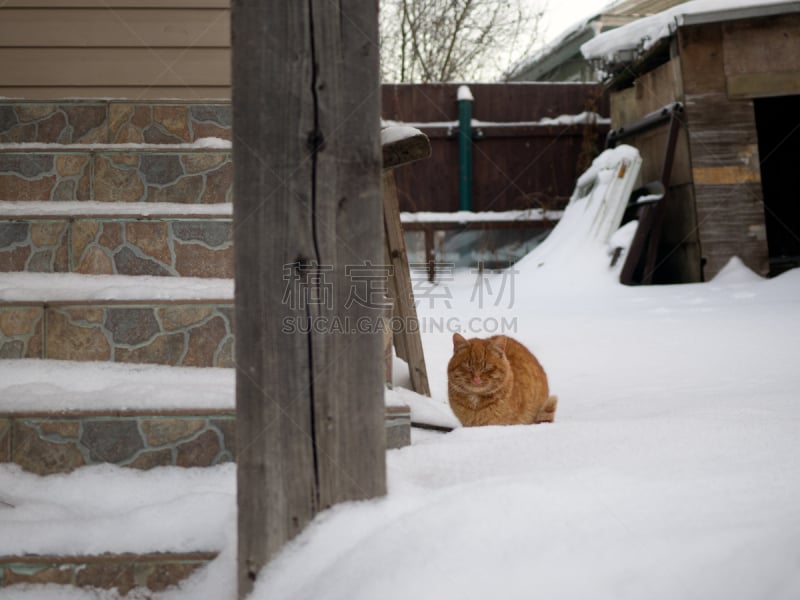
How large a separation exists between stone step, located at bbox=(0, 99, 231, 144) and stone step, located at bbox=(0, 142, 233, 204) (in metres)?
0.48

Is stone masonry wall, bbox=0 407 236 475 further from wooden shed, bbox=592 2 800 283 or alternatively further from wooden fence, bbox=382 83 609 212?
wooden fence, bbox=382 83 609 212

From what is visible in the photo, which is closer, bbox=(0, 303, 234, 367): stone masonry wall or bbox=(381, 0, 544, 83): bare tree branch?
bbox=(0, 303, 234, 367): stone masonry wall

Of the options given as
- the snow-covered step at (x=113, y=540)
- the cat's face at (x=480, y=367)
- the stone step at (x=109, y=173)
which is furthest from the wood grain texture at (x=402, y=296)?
the snow-covered step at (x=113, y=540)

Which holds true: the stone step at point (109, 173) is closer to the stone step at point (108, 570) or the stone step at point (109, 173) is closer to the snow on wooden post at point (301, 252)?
the stone step at point (108, 570)

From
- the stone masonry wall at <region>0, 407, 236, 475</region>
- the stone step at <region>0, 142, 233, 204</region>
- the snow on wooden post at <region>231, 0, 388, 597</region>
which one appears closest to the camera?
the snow on wooden post at <region>231, 0, 388, 597</region>

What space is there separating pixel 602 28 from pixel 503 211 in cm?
481

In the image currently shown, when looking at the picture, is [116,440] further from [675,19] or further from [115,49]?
[675,19]

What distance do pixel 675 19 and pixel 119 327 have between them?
5.95m

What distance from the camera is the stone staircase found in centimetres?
198

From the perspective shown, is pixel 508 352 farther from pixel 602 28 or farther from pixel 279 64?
pixel 602 28

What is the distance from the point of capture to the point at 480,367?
292cm

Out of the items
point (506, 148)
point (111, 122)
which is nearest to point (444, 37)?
point (506, 148)

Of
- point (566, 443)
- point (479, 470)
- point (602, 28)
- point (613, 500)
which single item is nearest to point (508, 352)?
point (566, 443)

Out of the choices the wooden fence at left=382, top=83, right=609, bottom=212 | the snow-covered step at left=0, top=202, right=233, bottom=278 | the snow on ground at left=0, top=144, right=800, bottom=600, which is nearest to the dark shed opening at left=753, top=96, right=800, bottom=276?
the wooden fence at left=382, top=83, right=609, bottom=212
